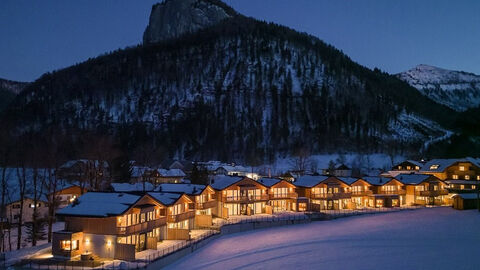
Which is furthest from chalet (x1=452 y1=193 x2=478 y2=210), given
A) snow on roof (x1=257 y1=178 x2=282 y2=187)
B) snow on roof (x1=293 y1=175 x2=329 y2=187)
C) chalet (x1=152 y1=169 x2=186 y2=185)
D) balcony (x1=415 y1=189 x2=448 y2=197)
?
chalet (x1=152 y1=169 x2=186 y2=185)

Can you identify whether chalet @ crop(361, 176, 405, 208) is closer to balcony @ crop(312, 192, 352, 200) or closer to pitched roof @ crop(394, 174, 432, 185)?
pitched roof @ crop(394, 174, 432, 185)

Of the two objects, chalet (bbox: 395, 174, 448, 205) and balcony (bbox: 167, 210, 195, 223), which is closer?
balcony (bbox: 167, 210, 195, 223)

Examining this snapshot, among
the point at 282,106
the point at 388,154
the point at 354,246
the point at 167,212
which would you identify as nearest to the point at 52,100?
the point at 282,106

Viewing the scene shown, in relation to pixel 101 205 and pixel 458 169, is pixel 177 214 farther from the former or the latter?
pixel 458 169

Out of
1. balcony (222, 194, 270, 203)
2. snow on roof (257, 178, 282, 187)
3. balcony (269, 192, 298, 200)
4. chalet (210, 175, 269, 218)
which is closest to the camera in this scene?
chalet (210, 175, 269, 218)

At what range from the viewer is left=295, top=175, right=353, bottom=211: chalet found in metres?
60.3

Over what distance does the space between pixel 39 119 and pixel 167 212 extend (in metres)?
156

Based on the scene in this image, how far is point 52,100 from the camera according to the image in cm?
18550

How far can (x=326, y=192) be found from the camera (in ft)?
200

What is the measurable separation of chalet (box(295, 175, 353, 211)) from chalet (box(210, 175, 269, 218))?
23.7 ft

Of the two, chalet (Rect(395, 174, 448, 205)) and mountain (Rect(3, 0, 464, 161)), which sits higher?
mountain (Rect(3, 0, 464, 161))

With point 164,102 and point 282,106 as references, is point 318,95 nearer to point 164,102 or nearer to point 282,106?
point 282,106

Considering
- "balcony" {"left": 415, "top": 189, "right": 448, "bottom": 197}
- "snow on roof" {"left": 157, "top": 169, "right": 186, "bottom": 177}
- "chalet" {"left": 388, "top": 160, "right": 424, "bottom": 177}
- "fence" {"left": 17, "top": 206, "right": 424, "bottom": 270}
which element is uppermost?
"chalet" {"left": 388, "top": 160, "right": 424, "bottom": 177}

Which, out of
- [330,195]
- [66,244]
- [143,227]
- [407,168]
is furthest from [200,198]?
[407,168]
